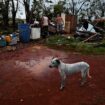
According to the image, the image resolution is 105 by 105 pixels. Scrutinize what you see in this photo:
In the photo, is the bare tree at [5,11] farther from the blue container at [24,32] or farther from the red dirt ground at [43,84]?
the red dirt ground at [43,84]

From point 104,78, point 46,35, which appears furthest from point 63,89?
point 46,35

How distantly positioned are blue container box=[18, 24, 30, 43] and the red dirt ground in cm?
384

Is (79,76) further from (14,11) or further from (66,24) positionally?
(14,11)

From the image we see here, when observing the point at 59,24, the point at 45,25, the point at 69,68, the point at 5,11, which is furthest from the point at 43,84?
the point at 5,11

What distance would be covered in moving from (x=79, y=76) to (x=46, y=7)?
47.9ft

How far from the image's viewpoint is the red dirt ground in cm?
673

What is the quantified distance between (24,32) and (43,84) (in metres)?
6.70

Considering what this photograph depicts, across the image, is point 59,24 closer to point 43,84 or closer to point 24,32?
point 24,32

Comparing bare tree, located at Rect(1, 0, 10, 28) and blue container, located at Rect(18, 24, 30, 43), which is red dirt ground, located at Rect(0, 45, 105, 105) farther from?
bare tree, located at Rect(1, 0, 10, 28)

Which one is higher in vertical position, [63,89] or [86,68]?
[86,68]

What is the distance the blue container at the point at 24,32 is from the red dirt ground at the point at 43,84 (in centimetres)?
384

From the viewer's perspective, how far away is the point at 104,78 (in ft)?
26.0

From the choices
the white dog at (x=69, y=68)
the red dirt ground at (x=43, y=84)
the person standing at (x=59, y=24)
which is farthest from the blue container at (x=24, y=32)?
the white dog at (x=69, y=68)

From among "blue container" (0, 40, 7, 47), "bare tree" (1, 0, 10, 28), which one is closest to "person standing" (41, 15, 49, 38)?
"blue container" (0, 40, 7, 47)
